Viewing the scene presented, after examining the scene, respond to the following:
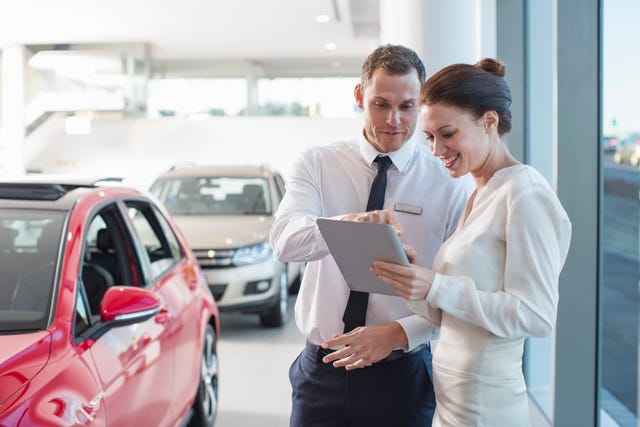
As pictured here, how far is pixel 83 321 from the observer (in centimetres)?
268

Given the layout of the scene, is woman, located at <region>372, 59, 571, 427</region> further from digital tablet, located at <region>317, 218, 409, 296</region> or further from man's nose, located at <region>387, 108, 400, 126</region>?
man's nose, located at <region>387, 108, 400, 126</region>

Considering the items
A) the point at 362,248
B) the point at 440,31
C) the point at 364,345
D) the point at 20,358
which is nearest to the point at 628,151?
the point at 440,31

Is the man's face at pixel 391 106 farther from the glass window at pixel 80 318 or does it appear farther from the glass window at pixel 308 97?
the glass window at pixel 308 97

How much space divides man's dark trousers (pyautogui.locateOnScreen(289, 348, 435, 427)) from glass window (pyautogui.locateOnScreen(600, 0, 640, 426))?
1.94m

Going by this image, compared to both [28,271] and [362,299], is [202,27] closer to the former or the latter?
[28,271]

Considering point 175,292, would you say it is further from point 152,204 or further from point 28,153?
point 28,153

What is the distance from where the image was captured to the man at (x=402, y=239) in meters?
2.07

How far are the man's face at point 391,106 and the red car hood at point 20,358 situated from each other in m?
1.23

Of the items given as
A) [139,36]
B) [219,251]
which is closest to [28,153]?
[139,36]

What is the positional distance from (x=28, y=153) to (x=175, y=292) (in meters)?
15.4

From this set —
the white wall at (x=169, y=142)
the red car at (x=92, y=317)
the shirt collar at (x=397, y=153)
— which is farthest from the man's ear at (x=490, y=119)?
the white wall at (x=169, y=142)

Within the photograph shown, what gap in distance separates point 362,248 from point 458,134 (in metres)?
0.36

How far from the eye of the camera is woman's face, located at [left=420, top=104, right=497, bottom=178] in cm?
178

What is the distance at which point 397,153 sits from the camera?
2.22 metres
